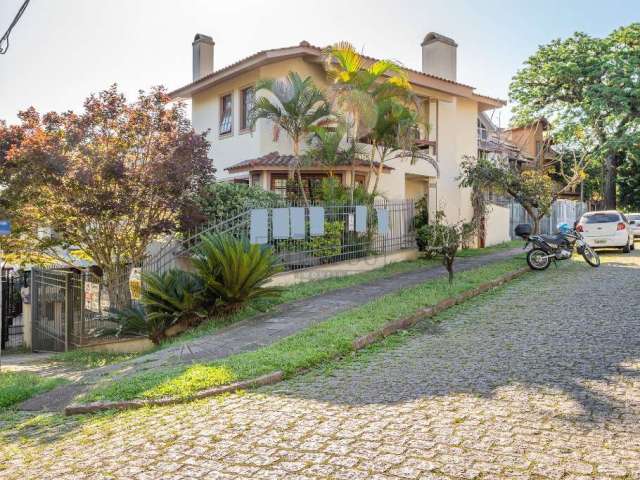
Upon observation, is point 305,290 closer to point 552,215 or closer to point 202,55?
point 202,55

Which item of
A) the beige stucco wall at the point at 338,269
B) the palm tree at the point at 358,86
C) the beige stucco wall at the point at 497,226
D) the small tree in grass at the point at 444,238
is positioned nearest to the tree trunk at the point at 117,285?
the beige stucco wall at the point at 338,269

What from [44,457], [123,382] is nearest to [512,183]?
[123,382]

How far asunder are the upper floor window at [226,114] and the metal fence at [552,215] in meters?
13.0

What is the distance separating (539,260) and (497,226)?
9.15m

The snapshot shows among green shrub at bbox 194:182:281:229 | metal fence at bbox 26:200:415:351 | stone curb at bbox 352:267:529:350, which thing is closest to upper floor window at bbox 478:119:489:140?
metal fence at bbox 26:200:415:351

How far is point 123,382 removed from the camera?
6.44 metres

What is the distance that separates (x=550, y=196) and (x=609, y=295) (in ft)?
32.4

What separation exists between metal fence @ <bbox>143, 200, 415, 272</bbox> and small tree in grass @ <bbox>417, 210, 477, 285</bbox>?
1.42 meters

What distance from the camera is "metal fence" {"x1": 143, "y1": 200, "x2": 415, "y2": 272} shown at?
12477 mm

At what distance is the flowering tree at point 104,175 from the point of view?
449 inches

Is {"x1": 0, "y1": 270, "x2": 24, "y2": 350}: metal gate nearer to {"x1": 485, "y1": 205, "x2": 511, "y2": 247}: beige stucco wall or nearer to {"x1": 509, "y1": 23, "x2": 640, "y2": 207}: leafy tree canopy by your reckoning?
{"x1": 485, "y1": 205, "x2": 511, "y2": 247}: beige stucco wall

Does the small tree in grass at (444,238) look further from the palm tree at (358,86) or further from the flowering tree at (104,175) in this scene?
the flowering tree at (104,175)

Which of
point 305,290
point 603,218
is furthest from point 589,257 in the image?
point 305,290

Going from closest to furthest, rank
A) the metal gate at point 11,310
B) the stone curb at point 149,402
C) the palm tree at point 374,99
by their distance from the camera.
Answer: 1. the stone curb at point 149,402
2. the palm tree at point 374,99
3. the metal gate at point 11,310
